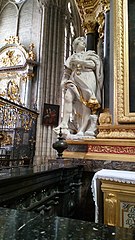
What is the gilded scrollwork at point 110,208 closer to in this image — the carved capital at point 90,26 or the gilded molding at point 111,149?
the gilded molding at point 111,149

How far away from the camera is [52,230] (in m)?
0.87

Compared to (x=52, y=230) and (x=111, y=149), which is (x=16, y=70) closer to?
(x=111, y=149)

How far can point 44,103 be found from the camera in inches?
444

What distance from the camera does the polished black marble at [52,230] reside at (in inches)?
32.0

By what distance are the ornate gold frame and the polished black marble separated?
8.46 ft

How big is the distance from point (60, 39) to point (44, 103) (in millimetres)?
4440

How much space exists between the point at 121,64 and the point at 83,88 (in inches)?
30.0

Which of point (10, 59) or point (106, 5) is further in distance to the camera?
point (10, 59)

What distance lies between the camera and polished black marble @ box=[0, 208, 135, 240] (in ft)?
2.67

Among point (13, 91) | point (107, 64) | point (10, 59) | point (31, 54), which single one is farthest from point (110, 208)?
point (10, 59)

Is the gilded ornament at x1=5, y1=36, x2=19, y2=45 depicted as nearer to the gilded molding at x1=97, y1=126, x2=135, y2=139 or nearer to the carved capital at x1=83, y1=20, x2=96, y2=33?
the carved capital at x1=83, y1=20, x2=96, y2=33

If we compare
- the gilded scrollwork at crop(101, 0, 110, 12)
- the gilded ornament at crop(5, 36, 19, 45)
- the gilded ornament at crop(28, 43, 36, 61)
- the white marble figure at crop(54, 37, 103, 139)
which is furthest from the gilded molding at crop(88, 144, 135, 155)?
the gilded ornament at crop(5, 36, 19, 45)

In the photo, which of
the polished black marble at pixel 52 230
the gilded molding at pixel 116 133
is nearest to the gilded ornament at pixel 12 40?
the gilded molding at pixel 116 133

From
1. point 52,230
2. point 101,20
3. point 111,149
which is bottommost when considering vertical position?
point 52,230
